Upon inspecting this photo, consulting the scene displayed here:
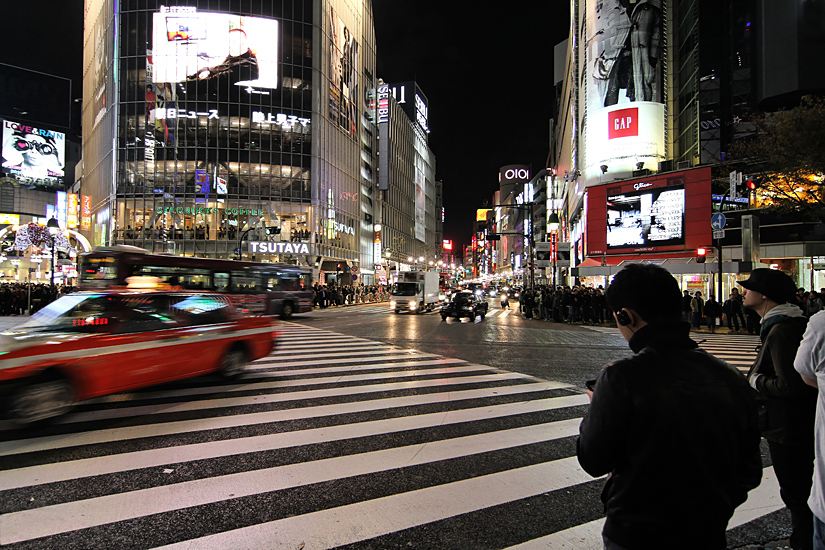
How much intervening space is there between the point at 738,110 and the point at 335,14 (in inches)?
1951

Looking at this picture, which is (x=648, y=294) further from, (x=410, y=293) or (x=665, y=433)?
(x=410, y=293)

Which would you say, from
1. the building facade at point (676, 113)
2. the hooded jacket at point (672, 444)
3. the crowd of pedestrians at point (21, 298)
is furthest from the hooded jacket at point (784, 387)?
the crowd of pedestrians at point (21, 298)

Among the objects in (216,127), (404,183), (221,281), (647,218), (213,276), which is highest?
(404,183)

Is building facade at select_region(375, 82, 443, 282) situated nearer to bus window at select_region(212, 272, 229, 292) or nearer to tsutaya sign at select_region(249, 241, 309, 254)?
tsutaya sign at select_region(249, 241, 309, 254)

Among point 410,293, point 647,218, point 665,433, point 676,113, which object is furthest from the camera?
point 676,113

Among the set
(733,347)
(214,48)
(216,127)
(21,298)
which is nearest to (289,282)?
(21,298)

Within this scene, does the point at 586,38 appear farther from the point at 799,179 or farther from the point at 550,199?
the point at 550,199

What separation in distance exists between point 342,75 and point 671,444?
227ft

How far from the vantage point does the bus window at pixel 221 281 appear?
21.5 metres

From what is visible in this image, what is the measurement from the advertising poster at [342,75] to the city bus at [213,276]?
128ft

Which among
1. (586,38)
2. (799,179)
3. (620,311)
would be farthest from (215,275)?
(586,38)

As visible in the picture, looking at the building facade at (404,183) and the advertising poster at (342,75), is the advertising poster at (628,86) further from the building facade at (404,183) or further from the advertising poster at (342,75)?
the building facade at (404,183)

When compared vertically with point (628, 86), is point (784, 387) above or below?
below

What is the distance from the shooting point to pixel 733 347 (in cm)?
1428
